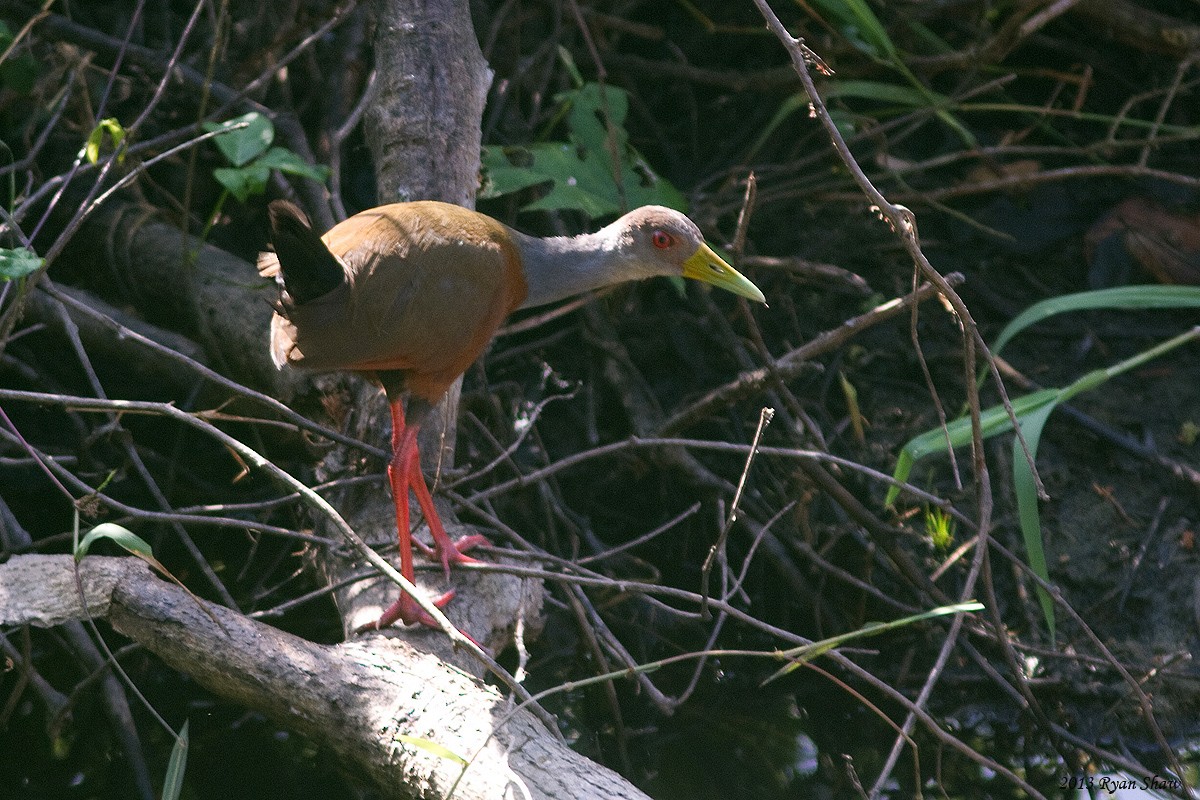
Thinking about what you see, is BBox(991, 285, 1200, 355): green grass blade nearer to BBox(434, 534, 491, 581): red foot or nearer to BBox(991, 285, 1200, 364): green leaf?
BBox(991, 285, 1200, 364): green leaf

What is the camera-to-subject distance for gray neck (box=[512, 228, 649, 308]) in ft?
10.4

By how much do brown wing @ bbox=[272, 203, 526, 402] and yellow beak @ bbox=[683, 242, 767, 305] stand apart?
64 cm

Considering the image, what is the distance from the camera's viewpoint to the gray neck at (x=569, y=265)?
3174mm

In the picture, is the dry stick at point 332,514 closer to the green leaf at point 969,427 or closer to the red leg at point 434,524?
the red leg at point 434,524

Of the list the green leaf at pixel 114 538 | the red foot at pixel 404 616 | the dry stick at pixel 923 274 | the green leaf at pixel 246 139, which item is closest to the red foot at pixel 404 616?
the red foot at pixel 404 616

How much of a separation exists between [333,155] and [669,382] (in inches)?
60.0

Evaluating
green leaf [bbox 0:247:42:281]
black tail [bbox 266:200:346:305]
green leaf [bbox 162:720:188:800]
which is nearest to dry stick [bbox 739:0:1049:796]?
black tail [bbox 266:200:346:305]

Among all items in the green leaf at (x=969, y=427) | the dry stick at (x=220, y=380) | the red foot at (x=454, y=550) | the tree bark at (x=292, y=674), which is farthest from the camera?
the green leaf at (x=969, y=427)

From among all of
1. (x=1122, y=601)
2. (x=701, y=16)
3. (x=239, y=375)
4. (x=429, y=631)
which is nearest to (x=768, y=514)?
(x=1122, y=601)

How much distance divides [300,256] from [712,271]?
1.25 metres

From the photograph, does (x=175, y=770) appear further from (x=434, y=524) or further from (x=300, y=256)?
(x=300, y=256)

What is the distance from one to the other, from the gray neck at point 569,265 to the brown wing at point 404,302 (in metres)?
0.24

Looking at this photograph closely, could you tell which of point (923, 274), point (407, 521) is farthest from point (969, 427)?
point (407, 521)

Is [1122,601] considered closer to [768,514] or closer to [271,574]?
[768,514]
